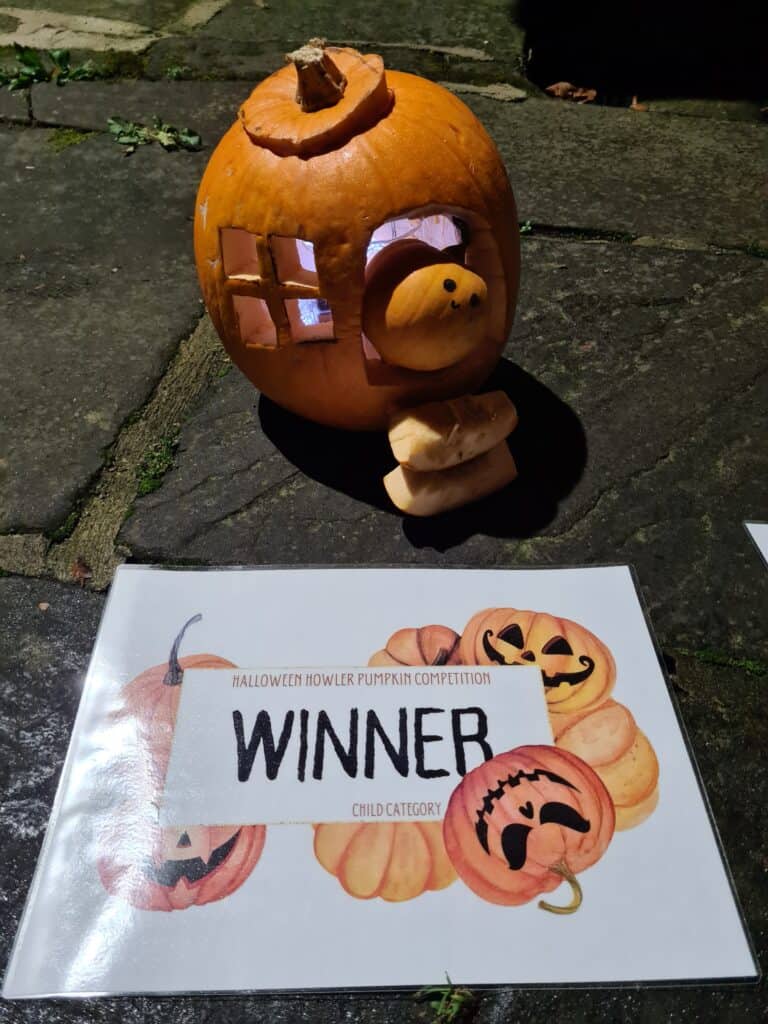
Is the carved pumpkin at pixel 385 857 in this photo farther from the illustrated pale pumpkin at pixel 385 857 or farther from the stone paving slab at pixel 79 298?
the stone paving slab at pixel 79 298

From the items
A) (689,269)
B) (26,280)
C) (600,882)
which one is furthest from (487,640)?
(26,280)

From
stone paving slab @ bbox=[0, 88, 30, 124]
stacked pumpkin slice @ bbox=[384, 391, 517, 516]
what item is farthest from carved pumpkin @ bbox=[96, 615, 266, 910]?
stone paving slab @ bbox=[0, 88, 30, 124]

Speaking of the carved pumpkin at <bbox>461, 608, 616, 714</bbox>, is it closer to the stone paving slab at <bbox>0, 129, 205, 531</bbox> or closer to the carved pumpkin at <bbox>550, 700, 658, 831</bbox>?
the carved pumpkin at <bbox>550, 700, 658, 831</bbox>

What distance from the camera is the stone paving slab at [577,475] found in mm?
1218

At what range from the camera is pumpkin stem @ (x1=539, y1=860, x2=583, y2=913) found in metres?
0.89

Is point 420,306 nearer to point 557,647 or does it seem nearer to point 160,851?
point 557,647

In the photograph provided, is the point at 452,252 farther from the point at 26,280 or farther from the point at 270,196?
→ the point at 26,280

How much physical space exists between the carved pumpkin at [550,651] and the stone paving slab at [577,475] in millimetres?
104

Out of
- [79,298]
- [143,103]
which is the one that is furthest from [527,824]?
[143,103]

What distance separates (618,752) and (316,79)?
3.00ft

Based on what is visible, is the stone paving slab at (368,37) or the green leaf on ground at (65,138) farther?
the stone paving slab at (368,37)

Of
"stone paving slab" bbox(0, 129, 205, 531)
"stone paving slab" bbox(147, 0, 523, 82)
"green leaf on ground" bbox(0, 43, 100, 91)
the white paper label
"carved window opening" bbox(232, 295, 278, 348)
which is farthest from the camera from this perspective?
"stone paving slab" bbox(147, 0, 523, 82)

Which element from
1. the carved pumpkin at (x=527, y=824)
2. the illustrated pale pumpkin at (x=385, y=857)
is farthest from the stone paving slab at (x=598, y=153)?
the illustrated pale pumpkin at (x=385, y=857)

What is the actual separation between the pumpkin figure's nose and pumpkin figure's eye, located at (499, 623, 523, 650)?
37 centimetres
